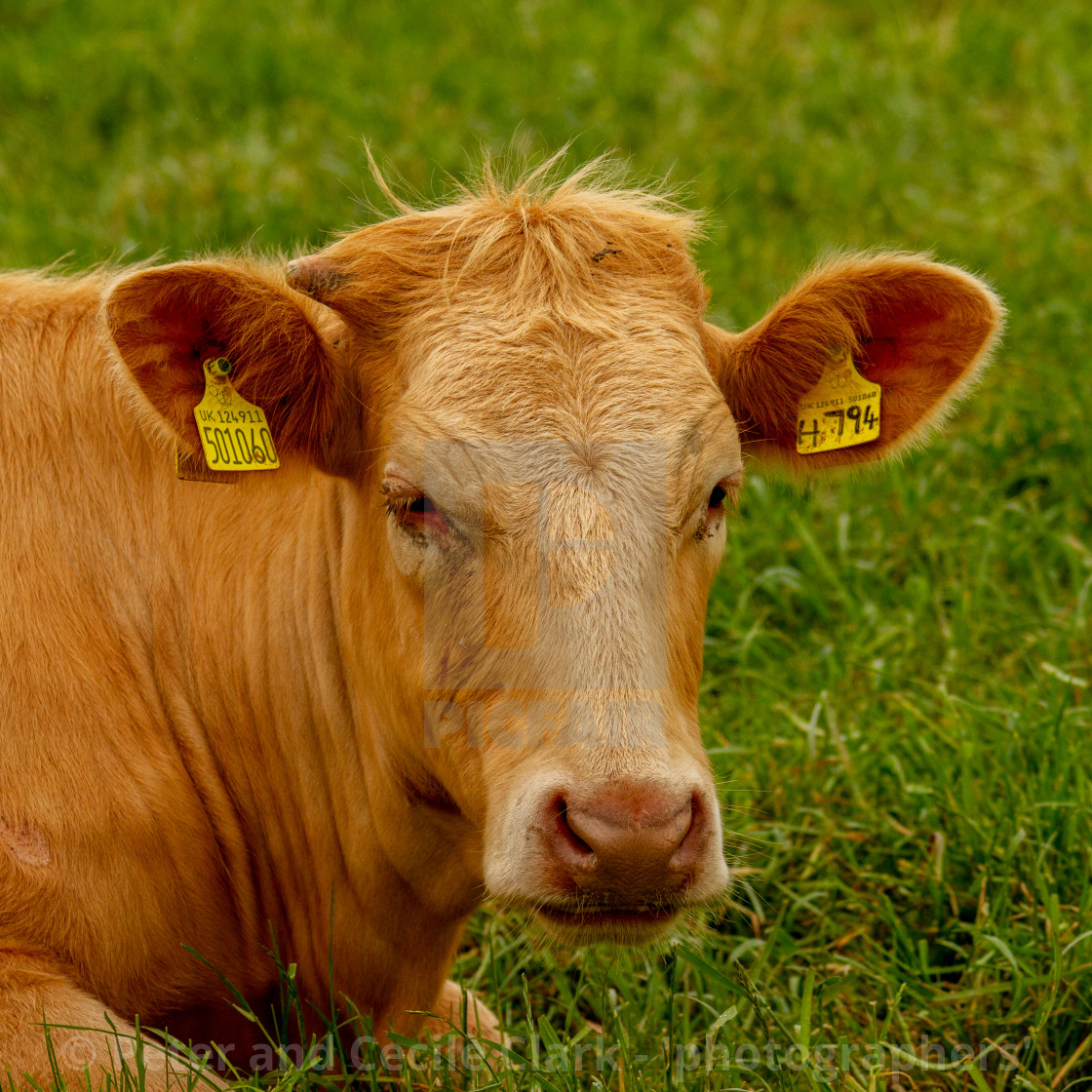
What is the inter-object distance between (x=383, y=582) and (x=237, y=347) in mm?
703

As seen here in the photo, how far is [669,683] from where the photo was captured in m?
3.33

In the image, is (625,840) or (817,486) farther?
(817,486)

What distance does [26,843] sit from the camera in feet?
11.7

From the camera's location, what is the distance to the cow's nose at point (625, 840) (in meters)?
2.93

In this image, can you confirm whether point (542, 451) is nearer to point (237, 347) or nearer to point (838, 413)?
point (237, 347)

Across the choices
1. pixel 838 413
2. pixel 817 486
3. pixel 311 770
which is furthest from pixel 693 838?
pixel 817 486

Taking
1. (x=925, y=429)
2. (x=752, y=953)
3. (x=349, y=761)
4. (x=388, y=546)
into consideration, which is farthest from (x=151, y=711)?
(x=925, y=429)

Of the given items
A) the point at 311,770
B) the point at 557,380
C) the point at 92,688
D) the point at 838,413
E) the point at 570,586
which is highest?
the point at 557,380

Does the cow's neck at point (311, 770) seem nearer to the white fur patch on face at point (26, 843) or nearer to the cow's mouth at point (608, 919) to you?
the white fur patch on face at point (26, 843)

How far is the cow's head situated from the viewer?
10.2 ft

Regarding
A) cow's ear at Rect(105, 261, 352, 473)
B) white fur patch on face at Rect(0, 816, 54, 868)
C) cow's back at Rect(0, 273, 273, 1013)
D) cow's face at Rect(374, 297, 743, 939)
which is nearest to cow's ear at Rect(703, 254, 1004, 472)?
cow's face at Rect(374, 297, 743, 939)

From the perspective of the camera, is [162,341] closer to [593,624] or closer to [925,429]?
[593,624]

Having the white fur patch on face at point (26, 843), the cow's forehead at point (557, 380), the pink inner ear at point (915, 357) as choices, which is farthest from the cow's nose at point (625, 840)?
the pink inner ear at point (915, 357)

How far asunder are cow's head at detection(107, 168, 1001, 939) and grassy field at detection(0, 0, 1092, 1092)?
0.58 m
